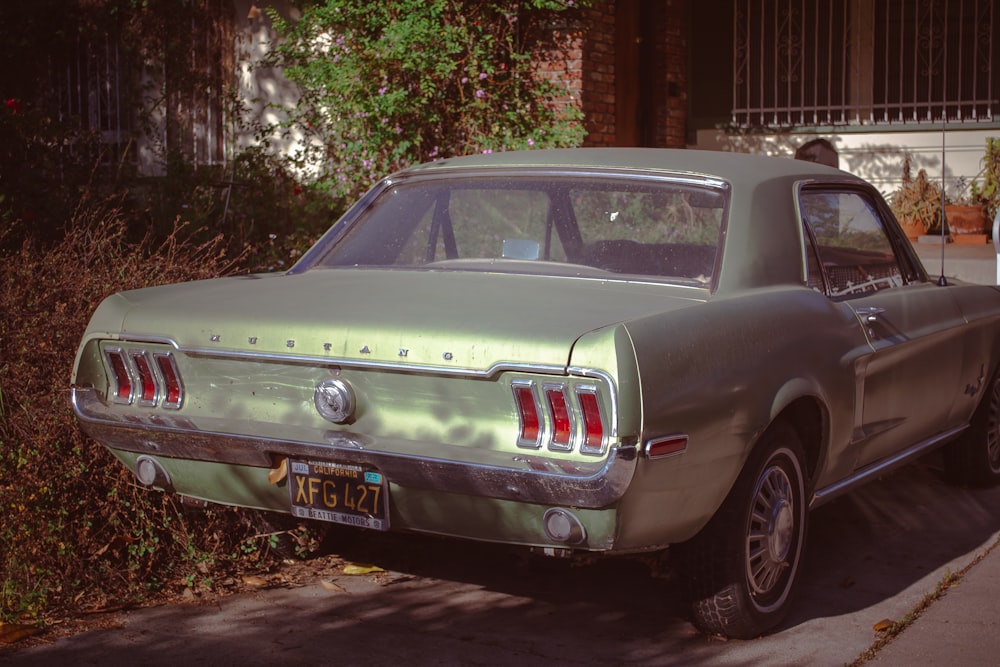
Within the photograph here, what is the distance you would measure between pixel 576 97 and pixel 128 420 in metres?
7.17

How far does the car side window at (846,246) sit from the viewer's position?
4.52 metres

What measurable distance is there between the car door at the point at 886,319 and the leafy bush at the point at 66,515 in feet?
7.61

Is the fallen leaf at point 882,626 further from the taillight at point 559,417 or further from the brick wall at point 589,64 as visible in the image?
the brick wall at point 589,64

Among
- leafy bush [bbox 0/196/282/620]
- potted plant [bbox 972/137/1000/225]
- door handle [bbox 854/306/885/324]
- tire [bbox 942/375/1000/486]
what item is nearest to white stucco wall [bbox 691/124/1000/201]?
potted plant [bbox 972/137/1000/225]

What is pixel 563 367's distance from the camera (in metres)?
3.31

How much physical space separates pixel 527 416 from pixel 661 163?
140 cm

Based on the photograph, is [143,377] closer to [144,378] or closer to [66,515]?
[144,378]

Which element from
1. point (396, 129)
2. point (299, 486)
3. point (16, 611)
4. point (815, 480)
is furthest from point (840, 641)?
point (396, 129)

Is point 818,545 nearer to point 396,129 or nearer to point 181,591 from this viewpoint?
point 181,591

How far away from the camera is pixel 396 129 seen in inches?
399

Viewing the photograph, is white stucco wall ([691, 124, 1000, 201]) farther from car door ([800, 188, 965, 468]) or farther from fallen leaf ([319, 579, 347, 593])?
fallen leaf ([319, 579, 347, 593])

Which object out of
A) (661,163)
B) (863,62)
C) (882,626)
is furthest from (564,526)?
(863,62)

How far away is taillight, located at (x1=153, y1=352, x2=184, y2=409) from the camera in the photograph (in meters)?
3.99

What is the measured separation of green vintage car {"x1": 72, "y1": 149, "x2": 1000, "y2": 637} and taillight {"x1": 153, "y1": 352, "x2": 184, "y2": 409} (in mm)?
15
